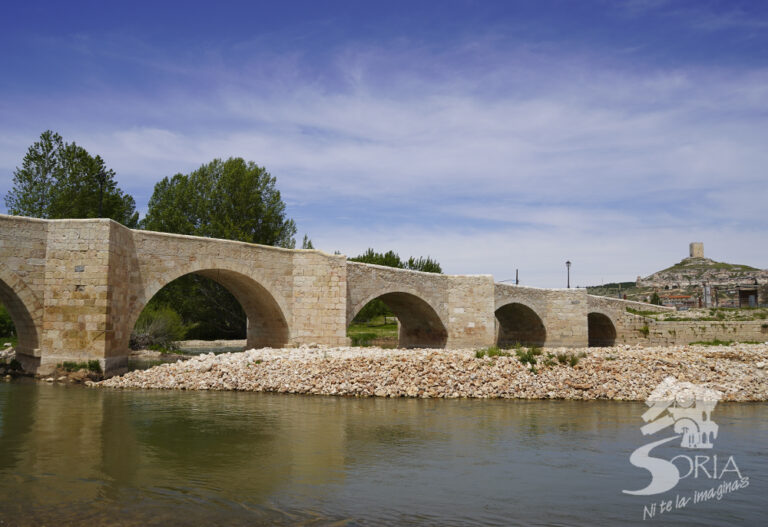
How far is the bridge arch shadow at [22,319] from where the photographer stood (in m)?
14.1

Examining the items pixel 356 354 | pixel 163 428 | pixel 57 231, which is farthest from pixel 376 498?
pixel 57 231

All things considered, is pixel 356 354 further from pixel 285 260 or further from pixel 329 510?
pixel 329 510

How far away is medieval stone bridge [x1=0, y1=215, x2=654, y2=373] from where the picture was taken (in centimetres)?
1429

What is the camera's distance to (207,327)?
35.2 m

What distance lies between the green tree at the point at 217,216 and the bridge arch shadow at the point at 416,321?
9.21 meters

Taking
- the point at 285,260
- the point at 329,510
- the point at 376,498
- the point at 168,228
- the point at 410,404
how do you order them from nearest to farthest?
the point at 329,510, the point at 376,498, the point at 410,404, the point at 285,260, the point at 168,228

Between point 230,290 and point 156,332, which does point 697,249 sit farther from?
point 230,290

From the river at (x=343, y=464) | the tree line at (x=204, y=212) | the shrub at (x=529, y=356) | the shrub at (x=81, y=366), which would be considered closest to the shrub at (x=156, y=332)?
the tree line at (x=204, y=212)

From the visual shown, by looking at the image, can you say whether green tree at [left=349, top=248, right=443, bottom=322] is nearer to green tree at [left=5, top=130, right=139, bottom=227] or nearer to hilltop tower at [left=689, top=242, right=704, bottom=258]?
green tree at [left=5, top=130, right=139, bottom=227]

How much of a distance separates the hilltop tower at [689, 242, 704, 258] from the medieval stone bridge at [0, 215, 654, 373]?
2002 inches

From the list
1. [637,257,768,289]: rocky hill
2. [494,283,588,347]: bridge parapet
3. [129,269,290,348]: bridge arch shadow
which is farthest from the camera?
[637,257,768,289]: rocky hill

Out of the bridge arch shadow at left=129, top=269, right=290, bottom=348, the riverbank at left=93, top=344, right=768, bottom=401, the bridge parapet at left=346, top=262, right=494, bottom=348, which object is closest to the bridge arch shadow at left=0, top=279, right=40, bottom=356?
the riverbank at left=93, top=344, right=768, bottom=401

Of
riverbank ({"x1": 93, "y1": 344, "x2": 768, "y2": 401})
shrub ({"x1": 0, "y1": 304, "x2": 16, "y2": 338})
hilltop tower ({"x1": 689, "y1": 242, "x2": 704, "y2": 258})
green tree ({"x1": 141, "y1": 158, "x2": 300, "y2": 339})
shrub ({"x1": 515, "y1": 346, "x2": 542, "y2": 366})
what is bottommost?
riverbank ({"x1": 93, "y1": 344, "x2": 768, "y2": 401})

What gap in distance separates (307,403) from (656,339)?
2851 cm
